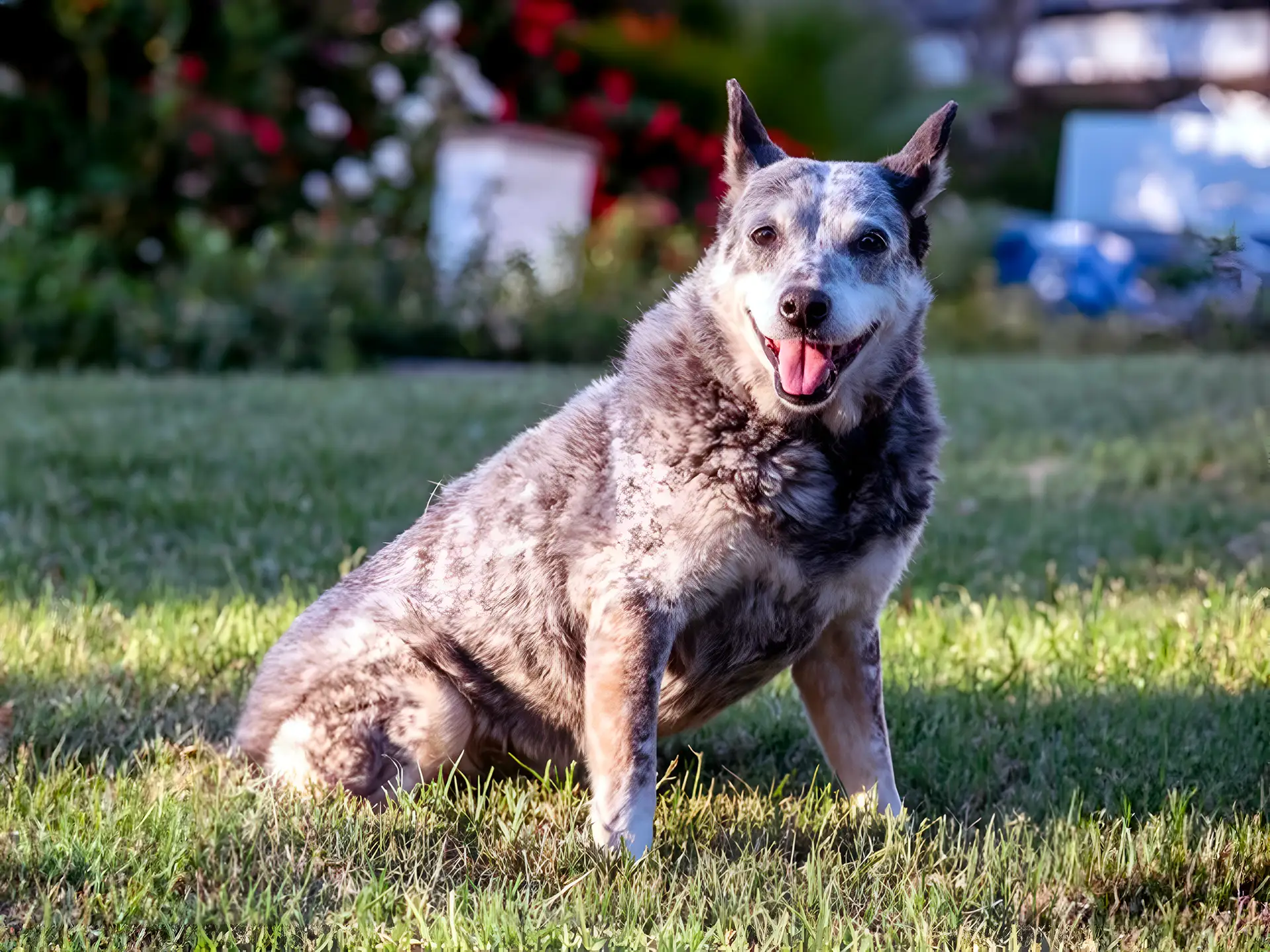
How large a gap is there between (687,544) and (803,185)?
2.72 feet

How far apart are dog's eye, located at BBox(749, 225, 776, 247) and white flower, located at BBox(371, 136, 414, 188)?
8.42 m

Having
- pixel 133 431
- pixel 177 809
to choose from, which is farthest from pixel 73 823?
pixel 133 431

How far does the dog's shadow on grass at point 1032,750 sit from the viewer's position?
10.7 ft

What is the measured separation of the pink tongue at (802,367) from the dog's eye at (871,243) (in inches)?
11.1

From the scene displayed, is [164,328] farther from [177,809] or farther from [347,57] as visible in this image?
[177,809]

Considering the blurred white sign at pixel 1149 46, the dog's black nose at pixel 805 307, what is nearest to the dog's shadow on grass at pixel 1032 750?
the dog's black nose at pixel 805 307

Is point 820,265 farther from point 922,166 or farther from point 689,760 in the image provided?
point 689,760

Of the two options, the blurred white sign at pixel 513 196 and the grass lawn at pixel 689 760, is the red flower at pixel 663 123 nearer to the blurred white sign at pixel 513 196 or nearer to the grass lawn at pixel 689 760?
the blurred white sign at pixel 513 196

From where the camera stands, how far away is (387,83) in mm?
11734

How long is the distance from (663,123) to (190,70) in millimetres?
3807

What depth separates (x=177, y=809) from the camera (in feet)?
9.59

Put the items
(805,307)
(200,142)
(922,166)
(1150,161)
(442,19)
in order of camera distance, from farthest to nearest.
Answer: (1150,161) → (442,19) → (200,142) → (922,166) → (805,307)

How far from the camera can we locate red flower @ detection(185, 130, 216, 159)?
10312 millimetres

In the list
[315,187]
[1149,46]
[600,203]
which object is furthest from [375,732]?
[1149,46]
